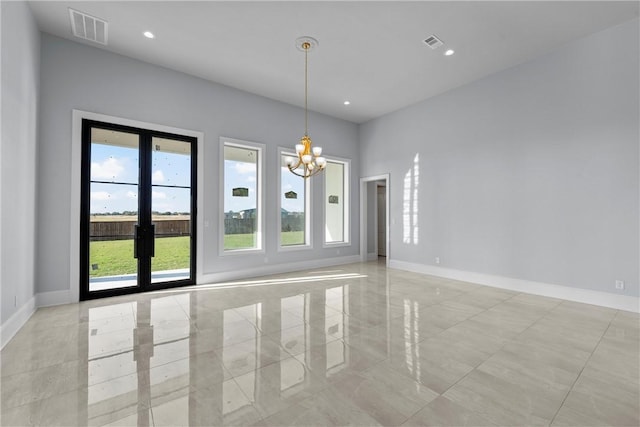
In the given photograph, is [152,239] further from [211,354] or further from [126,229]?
A: [211,354]

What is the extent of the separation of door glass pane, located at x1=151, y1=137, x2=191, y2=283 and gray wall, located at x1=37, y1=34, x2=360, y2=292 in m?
0.35

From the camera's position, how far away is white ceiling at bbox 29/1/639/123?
12.2 feet

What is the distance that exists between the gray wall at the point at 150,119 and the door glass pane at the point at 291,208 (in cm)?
30

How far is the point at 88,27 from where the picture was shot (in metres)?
4.09

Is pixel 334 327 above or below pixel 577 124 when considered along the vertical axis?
below

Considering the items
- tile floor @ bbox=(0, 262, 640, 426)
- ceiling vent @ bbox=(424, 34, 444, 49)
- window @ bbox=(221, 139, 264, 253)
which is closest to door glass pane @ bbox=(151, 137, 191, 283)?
window @ bbox=(221, 139, 264, 253)

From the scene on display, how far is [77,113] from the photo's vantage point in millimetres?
4449


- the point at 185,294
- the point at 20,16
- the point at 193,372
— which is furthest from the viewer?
the point at 185,294

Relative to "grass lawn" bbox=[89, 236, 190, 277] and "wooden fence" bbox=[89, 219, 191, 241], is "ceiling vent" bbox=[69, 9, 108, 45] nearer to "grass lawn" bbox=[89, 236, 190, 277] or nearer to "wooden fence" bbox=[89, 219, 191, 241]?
"wooden fence" bbox=[89, 219, 191, 241]

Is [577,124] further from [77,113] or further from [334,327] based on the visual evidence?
[77,113]

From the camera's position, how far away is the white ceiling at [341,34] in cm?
372

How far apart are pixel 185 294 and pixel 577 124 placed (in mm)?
6961

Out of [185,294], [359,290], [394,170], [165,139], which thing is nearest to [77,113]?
[165,139]

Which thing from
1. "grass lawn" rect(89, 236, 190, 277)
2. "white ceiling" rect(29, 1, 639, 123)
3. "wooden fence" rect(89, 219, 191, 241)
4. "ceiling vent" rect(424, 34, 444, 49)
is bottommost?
"grass lawn" rect(89, 236, 190, 277)
